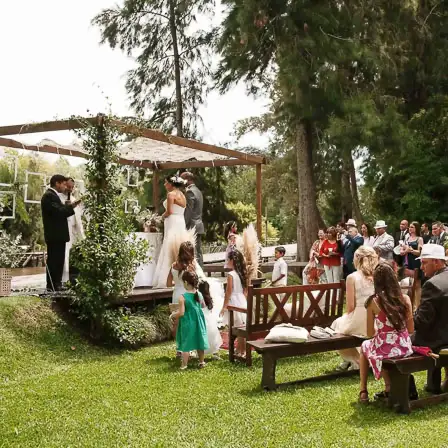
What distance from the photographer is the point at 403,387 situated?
5.69 m

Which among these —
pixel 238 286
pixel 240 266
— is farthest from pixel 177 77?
pixel 238 286

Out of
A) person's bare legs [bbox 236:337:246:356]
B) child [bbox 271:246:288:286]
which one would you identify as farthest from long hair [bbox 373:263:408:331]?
child [bbox 271:246:288:286]

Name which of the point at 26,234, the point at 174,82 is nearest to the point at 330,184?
the point at 174,82

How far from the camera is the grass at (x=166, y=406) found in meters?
5.04

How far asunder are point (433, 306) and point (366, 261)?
1313 millimetres

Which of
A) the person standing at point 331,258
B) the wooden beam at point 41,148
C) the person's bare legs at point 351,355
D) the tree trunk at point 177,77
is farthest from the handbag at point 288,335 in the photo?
the tree trunk at point 177,77

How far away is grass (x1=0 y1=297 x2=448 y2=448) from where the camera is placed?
5.04 metres

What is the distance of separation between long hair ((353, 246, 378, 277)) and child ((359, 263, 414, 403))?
1.19 meters

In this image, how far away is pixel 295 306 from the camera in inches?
316

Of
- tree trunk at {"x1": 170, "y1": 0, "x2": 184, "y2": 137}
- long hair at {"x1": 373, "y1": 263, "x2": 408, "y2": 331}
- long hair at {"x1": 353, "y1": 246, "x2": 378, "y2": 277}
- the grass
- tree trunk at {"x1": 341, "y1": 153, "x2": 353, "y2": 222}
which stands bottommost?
the grass

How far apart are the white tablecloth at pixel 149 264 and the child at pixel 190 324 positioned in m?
2.71

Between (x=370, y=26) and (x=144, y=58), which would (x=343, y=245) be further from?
(x=144, y=58)

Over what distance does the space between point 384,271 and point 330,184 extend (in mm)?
18410

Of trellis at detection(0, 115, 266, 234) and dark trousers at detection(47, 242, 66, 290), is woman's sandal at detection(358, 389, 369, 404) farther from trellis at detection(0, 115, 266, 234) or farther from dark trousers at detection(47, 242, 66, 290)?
dark trousers at detection(47, 242, 66, 290)
